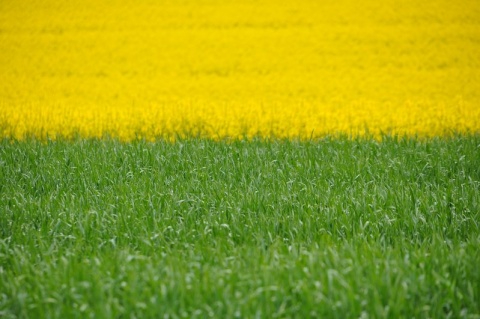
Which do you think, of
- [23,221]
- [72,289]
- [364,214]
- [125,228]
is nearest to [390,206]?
[364,214]

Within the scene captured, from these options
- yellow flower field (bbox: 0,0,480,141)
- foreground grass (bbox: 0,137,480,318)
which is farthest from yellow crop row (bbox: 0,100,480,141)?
foreground grass (bbox: 0,137,480,318)

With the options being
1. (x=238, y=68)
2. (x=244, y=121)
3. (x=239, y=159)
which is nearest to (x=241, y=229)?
(x=239, y=159)

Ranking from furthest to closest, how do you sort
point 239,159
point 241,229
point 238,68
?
point 238,68, point 239,159, point 241,229

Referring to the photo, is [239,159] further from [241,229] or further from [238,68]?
[238,68]

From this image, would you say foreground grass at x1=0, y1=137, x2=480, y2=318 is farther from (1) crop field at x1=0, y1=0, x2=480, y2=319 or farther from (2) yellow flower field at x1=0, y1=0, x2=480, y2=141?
(2) yellow flower field at x1=0, y1=0, x2=480, y2=141

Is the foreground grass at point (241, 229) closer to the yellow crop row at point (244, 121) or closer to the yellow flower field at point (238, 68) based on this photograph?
the yellow crop row at point (244, 121)

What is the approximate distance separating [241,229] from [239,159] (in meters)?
2.18

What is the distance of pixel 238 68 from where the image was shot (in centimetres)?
1122

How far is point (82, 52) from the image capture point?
12039 millimetres

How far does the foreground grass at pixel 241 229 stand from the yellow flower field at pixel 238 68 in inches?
71.8

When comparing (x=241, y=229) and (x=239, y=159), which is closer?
(x=241, y=229)

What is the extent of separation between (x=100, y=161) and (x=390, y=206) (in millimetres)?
3224

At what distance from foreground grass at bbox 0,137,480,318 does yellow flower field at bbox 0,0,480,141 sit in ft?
5.98

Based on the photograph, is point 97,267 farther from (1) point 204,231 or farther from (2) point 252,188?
(2) point 252,188
